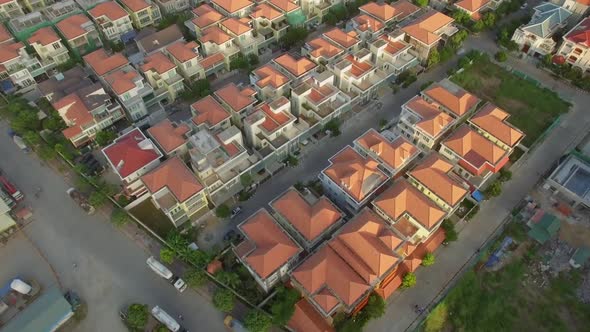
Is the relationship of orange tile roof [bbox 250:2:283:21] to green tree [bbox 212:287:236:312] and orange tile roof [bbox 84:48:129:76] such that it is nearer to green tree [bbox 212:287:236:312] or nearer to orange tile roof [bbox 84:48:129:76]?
orange tile roof [bbox 84:48:129:76]

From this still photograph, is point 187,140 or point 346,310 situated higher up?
point 187,140

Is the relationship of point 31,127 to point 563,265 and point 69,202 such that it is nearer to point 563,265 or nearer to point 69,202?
point 69,202

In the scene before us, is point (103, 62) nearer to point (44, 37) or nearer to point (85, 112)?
point (85, 112)

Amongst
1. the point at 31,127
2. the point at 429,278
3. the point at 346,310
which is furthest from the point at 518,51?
the point at 31,127

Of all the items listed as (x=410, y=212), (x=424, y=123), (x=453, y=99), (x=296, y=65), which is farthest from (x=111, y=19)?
(x=410, y=212)

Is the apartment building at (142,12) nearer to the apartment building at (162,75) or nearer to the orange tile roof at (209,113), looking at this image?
the apartment building at (162,75)

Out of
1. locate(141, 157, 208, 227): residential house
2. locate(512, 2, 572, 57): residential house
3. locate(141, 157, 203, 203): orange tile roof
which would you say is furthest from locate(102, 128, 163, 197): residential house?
locate(512, 2, 572, 57): residential house

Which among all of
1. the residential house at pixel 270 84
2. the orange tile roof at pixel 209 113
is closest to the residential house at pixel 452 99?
the residential house at pixel 270 84
